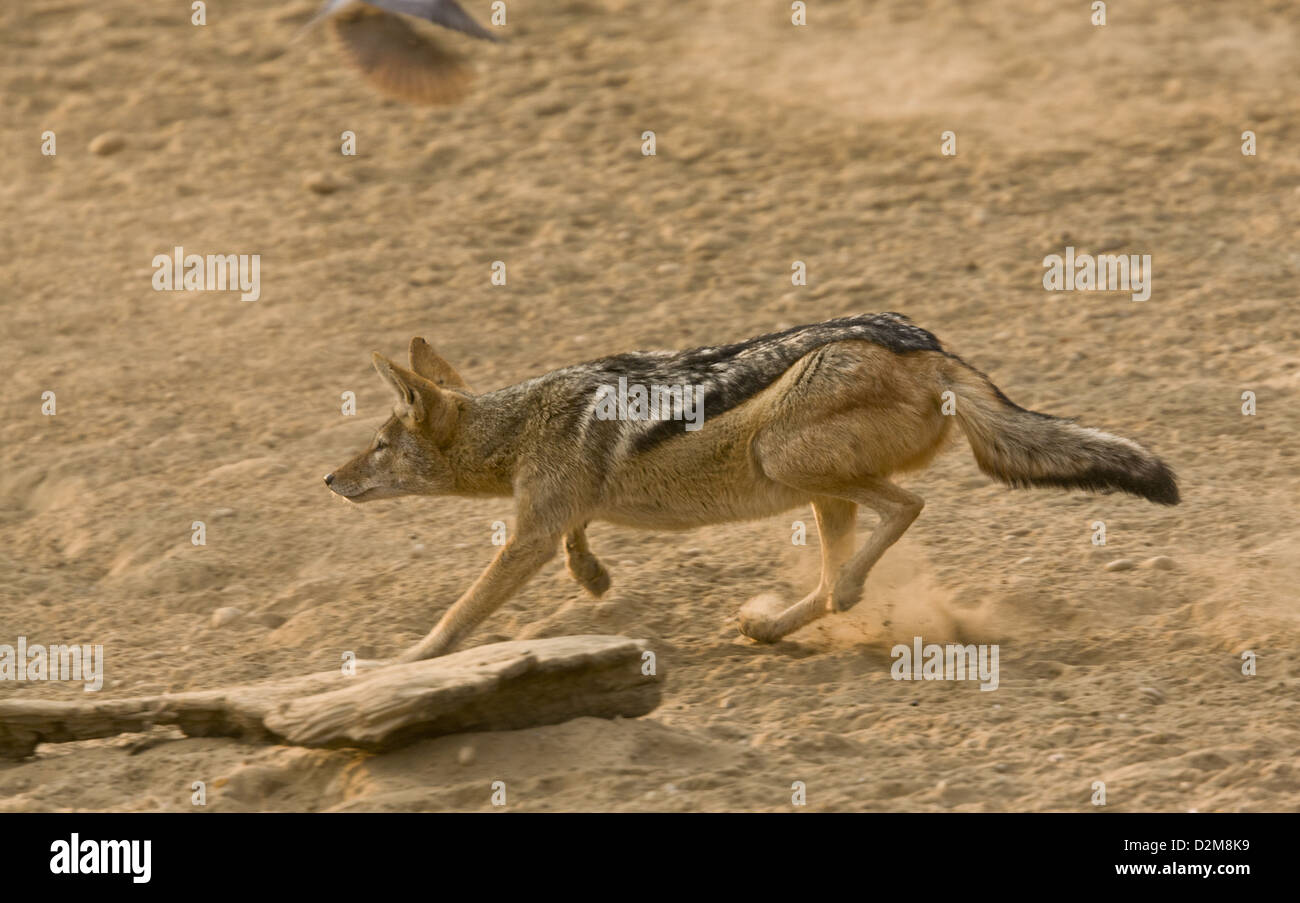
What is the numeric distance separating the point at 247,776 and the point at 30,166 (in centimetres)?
930

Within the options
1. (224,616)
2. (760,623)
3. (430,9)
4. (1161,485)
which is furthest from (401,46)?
(1161,485)

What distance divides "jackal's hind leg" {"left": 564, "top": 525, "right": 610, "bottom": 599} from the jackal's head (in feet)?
2.01

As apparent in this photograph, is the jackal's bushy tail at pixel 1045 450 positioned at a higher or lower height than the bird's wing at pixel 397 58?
lower

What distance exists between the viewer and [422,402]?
7.62 meters

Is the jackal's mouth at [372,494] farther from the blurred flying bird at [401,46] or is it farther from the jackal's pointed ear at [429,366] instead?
the blurred flying bird at [401,46]

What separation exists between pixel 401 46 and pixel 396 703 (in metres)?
4.99

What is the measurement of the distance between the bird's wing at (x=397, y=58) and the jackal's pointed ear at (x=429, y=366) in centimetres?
181

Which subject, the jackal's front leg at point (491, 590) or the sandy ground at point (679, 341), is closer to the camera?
the sandy ground at point (679, 341)

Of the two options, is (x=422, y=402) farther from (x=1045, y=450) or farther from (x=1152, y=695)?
(x=1152, y=695)

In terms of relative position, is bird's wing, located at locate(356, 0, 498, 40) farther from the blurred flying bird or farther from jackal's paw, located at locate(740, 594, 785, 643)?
jackal's paw, located at locate(740, 594, 785, 643)

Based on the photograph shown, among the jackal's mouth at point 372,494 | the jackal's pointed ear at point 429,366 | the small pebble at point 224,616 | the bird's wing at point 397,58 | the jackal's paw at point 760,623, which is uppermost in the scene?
the bird's wing at point 397,58

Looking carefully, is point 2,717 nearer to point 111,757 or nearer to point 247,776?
point 111,757

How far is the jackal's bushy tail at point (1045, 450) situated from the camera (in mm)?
6980

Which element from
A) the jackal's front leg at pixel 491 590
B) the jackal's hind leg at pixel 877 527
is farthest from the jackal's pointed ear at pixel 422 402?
the jackal's hind leg at pixel 877 527
